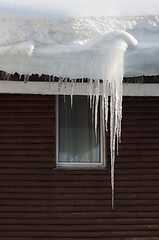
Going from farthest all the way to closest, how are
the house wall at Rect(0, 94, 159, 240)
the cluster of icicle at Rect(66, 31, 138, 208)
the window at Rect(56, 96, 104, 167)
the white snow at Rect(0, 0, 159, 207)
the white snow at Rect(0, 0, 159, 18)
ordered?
the window at Rect(56, 96, 104, 167), the house wall at Rect(0, 94, 159, 240), the white snow at Rect(0, 0, 159, 18), the white snow at Rect(0, 0, 159, 207), the cluster of icicle at Rect(66, 31, 138, 208)

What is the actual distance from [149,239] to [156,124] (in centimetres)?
154

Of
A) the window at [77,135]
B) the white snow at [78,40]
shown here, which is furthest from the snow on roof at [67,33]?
the window at [77,135]

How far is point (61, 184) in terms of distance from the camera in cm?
617

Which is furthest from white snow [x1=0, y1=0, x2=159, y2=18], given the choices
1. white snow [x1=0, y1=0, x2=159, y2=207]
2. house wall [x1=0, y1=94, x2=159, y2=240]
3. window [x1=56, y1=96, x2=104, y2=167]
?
window [x1=56, y1=96, x2=104, y2=167]

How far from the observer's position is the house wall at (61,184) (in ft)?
20.2

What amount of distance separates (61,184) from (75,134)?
0.70 meters

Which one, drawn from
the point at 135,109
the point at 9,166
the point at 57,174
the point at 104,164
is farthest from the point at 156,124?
the point at 9,166

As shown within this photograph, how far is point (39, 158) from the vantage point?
616cm

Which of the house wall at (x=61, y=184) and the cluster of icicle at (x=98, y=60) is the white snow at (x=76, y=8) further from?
the house wall at (x=61, y=184)

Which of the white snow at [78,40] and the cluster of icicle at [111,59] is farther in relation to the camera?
the white snow at [78,40]

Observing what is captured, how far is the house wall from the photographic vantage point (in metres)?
6.17

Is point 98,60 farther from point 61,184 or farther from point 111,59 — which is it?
point 61,184

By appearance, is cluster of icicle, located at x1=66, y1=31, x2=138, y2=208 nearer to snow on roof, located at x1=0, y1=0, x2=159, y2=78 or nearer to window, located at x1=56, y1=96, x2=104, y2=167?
snow on roof, located at x1=0, y1=0, x2=159, y2=78

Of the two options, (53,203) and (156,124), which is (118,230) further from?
(156,124)
